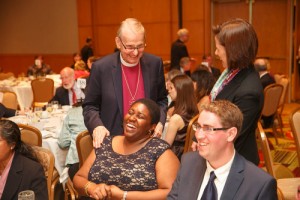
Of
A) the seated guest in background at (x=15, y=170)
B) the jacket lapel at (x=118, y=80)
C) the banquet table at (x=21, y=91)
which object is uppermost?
the jacket lapel at (x=118, y=80)

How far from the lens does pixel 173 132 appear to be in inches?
146

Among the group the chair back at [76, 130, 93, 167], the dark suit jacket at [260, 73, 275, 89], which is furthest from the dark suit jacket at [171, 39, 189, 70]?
the chair back at [76, 130, 93, 167]

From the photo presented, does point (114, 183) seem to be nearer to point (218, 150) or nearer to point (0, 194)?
point (0, 194)

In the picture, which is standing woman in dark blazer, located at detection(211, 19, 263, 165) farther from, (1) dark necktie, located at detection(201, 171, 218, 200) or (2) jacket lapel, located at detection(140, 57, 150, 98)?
(2) jacket lapel, located at detection(140, 57, 150, 98)

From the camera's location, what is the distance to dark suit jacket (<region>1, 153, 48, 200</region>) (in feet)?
8.38

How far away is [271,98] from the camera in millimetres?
6242

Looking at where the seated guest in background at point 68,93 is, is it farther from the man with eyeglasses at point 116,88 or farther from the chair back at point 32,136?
the man with eyeglasses at point 116,88

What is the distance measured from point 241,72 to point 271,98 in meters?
4.08

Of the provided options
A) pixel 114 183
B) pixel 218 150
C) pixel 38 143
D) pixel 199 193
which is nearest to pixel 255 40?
pixel 218 150

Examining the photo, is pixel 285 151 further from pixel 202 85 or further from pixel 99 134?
pixel 99 134

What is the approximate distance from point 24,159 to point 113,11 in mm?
10030

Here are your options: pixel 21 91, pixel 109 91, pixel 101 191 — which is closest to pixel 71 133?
pixel 109 91

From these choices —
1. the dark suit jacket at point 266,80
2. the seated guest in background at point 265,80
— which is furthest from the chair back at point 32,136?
the dark suit jacket at point 266,80

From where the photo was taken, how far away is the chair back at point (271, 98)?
6.13 meters
